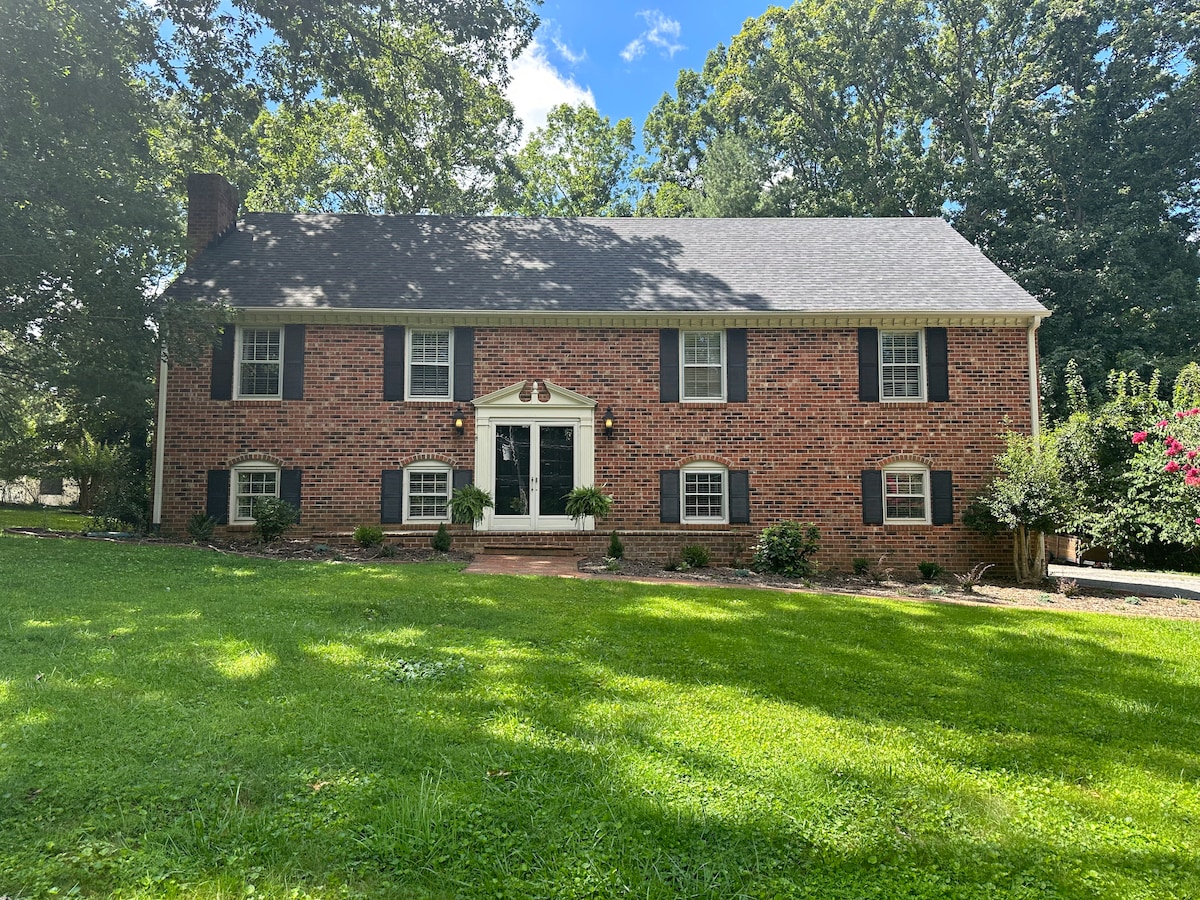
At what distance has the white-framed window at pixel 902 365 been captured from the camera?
1331cm

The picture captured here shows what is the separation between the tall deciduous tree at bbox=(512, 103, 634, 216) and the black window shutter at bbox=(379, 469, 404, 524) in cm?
2082

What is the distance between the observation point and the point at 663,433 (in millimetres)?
13258

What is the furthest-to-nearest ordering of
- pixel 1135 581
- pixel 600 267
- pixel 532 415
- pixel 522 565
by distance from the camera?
pixel 600 267
pixel 532 415
pixel 1135 581
pixel 522 565

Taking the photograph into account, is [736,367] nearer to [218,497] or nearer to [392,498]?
[392,498]

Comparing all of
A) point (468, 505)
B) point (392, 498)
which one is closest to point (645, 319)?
point (468, 505)

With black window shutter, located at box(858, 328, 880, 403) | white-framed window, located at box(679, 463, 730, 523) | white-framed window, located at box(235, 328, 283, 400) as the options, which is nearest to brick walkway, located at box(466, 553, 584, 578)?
white-framed window, located at box(679, 463, 730, 523)

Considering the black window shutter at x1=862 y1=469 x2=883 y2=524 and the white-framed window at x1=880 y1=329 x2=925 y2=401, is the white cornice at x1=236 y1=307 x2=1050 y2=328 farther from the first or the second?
the black window shutter at x1=862 y1=469 x2=883 y2=524

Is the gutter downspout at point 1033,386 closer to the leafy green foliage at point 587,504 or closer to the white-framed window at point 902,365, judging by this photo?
the white-framed window at point 902,365

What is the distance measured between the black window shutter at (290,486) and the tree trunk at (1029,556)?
13431 mm

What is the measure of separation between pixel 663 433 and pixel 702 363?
1659 millimetres

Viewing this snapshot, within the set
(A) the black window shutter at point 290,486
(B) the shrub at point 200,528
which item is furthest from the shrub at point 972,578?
(B) the shrub at point 200,528

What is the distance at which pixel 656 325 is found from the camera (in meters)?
13.4

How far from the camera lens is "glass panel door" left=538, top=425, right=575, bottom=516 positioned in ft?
43.2

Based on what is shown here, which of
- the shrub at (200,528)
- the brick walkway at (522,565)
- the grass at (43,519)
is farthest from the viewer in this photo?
the grass at (43,519)
